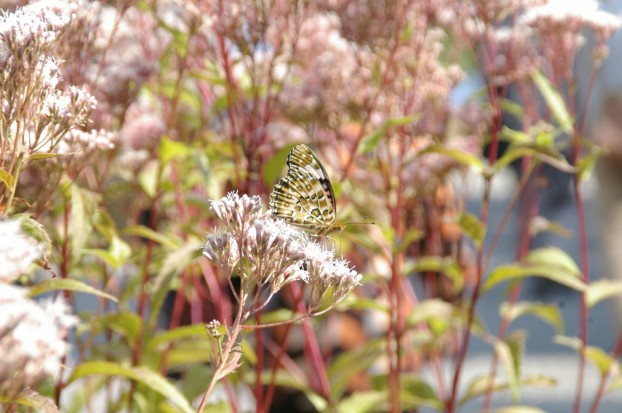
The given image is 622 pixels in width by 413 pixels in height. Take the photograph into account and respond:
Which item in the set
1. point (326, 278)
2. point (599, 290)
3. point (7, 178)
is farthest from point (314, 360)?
point (7, 178)

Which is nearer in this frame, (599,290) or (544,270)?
(544,270)

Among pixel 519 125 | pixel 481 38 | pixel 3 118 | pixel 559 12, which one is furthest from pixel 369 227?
pixel 519 125

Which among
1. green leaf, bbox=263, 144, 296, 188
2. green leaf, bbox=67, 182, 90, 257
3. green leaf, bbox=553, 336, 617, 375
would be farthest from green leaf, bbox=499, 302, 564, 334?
green leaf, bbox=67, 182, 90, 257

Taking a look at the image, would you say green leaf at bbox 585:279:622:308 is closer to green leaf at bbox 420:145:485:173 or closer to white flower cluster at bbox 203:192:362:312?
green leaf at bbox 420:145:485:173

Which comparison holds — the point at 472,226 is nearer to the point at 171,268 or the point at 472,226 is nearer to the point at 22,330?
the point at 171,268

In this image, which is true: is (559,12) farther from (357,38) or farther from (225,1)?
(225,1)

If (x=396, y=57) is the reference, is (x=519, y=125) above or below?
above

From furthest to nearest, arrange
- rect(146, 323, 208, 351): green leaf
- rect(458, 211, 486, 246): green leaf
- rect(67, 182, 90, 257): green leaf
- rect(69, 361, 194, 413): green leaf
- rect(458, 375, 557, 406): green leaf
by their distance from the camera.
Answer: rect(458, 375, 557, 406): green leaf → rect(458, 211, 486, 246): green leaf → rect(146, 323, 208, 351): green leaf → rect(67, 182, 90, 257): green leaf → rect(69, 361, 194, 413): green leaf
